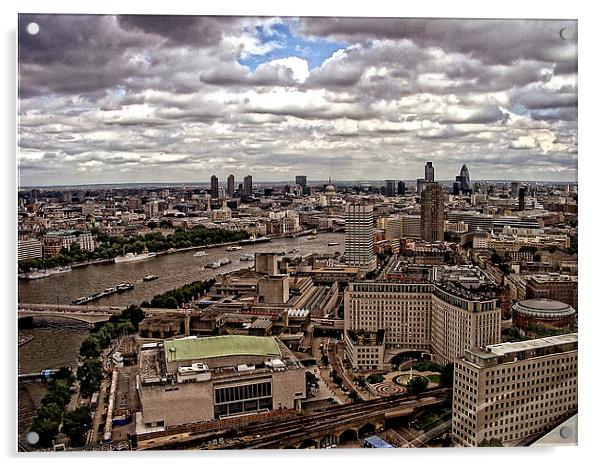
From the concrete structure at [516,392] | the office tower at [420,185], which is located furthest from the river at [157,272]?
the concrete structure at [516,392]

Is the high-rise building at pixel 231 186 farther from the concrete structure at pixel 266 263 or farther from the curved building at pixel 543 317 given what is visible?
the curved building at pixel 543 317

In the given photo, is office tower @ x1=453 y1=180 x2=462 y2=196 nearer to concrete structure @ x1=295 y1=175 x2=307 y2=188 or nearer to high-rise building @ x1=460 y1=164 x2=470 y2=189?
high-rise building @ x1=460 y1=164 x2=470 y2=189

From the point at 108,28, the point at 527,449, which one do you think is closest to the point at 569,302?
the point at 527,449

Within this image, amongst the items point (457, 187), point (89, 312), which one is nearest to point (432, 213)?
point (457, 187)

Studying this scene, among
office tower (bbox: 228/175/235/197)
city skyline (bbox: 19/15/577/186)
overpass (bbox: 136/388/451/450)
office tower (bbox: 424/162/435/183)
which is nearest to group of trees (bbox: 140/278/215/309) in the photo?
office tower (bbox: 228/175/235/197)
